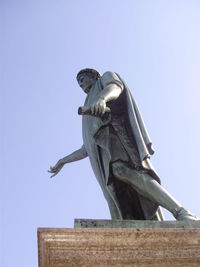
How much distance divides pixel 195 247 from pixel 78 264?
3.31 ft

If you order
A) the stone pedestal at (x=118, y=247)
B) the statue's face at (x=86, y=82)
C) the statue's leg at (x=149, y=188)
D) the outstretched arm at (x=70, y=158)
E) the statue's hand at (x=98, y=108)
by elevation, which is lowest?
the stone pedestal at (x=118, y=247)

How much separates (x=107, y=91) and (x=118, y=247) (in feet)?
8.09

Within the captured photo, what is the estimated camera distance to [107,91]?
550cm


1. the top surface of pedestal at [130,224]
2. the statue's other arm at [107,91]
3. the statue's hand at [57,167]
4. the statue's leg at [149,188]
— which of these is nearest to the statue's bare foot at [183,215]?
the statue's leg at [149,188]

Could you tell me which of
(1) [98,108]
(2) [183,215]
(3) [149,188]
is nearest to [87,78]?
(1) [98,108]

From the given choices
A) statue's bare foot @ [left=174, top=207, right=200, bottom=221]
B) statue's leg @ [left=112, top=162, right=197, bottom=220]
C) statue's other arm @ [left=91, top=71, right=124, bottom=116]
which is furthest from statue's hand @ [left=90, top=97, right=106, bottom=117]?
statue's bare foot @ [left=174, top=207, right=200, bottom=221]

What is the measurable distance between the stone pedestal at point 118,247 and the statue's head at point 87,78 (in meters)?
3.44

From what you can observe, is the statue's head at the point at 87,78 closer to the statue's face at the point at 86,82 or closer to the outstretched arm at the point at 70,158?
the statue's face at the point at 86,82

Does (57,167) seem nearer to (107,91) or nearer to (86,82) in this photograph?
(86,82)

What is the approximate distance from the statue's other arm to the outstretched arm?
118cm

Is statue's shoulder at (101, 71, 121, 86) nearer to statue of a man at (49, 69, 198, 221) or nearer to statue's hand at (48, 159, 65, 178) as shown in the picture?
statue of a man at (49, 69, 198, 221)

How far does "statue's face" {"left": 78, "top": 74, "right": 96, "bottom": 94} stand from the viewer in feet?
22.0

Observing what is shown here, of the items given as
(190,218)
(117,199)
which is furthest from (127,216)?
(190,218)

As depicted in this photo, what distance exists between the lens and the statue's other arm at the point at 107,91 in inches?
192
